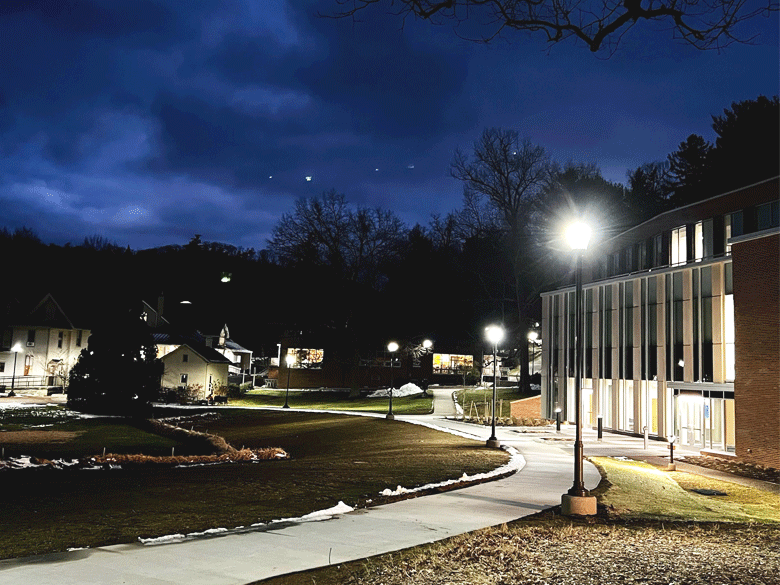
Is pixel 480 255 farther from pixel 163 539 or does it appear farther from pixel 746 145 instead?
pixel 163 539

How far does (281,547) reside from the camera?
941 cm

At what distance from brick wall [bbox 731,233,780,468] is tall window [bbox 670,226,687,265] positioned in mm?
9125

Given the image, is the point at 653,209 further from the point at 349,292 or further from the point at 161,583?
the point at 161,583

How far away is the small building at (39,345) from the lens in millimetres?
72062

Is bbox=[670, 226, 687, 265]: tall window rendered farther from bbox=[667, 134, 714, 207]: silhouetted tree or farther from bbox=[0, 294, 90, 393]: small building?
bbox=[0, 294, 90, 393]: small building

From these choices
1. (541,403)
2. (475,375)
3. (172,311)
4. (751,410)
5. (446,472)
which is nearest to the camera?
(446,472)

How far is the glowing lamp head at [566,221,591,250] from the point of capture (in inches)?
520

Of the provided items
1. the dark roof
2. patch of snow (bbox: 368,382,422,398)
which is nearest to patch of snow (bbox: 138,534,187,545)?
patch of snow (bbox: 368,382,422,398)

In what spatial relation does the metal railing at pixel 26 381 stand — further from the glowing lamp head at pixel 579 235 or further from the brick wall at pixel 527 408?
the glowing lamp head at pixel 579 235

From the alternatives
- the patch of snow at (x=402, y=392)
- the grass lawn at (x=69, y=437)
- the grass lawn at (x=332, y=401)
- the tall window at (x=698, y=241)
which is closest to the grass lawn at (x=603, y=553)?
the tall window at (x=698, y=241)

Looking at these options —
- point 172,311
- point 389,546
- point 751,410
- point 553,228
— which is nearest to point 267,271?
point 172,311

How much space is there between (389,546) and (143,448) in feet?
79.2

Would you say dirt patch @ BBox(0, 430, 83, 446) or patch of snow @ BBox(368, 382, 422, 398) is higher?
patch of snow @ BBox(368, 382, 422, 398)

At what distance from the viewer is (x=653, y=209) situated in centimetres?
6500
